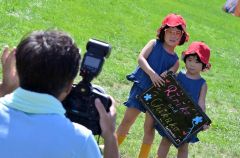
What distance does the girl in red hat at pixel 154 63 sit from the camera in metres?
4.96

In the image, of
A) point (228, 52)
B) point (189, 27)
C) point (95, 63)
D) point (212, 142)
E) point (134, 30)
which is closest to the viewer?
point (95, 63)

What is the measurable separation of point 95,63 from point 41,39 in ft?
1.47

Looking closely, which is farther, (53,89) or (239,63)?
(239,63)

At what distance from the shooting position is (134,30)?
12.3 m

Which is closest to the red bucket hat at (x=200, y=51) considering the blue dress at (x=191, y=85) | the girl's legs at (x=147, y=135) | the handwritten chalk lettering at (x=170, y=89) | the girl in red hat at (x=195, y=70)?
the girl in red hat at (x=195, y=70)

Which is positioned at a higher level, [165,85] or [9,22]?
[165,85]

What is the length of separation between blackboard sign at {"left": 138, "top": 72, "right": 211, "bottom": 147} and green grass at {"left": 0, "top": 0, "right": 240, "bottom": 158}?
0.75 metres

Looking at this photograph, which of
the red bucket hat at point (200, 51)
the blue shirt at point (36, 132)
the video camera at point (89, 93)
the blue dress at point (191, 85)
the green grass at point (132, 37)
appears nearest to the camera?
the blue shirt at point (36, 132)

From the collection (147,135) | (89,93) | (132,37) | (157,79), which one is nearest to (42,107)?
(89,93)

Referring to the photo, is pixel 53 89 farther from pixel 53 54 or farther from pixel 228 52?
pixel 228 52

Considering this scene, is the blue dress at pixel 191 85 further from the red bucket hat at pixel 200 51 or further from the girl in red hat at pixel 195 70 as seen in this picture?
the red bucket hat at pixel 200 51

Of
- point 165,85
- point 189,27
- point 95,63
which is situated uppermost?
point 95,63

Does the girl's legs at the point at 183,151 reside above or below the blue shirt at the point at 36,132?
below

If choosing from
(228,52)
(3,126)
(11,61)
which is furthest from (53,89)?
(228,52)
